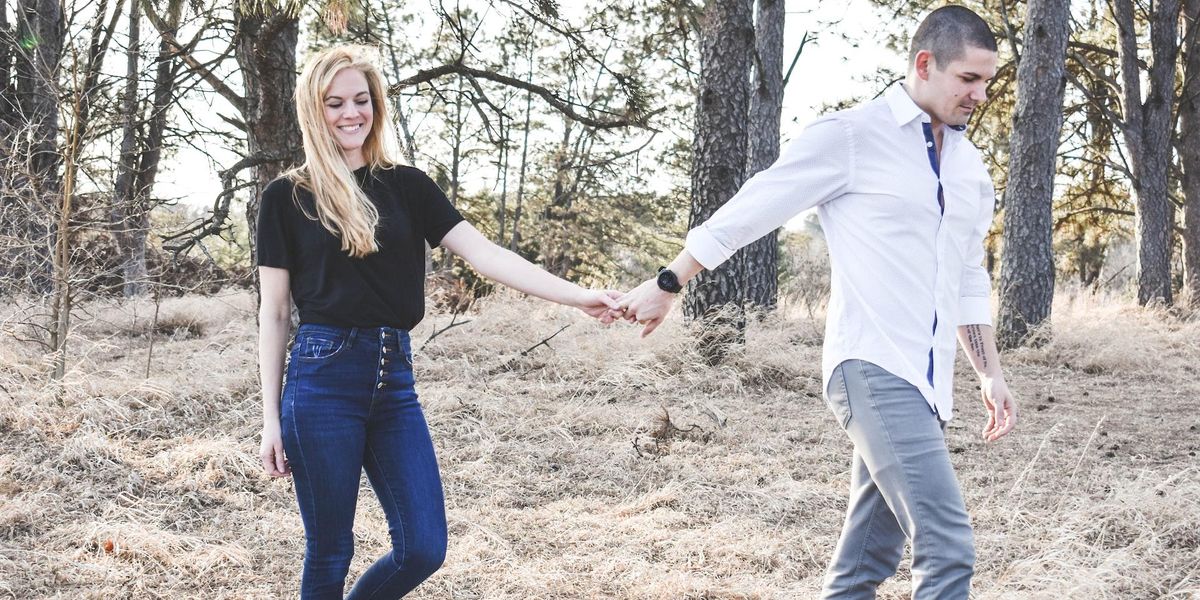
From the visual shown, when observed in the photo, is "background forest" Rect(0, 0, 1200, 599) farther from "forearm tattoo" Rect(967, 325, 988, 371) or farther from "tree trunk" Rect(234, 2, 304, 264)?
"forearm tattoo" Rect(967, 325, 988, 371)

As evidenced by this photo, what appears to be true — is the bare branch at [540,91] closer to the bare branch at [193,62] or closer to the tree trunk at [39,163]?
the bare branch at [193,62]

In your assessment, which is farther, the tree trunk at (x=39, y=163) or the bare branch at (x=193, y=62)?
the bare branch at (x=193, y=62)

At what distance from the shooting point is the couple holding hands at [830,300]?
208 cm

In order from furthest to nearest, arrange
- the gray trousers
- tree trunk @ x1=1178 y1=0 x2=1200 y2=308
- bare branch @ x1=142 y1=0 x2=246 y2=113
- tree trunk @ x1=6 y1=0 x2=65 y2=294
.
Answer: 1. tree trunk @ x1=1178 y1=0 x2=1200 y2=308
2. bare branch @ x1=142 y1=0 x2=246 y2=113
3. tree trunk @ x1=6 y1=0 x2=65 y2=294
4. the gray trousers

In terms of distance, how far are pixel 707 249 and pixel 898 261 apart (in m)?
0.45

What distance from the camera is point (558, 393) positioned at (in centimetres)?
678

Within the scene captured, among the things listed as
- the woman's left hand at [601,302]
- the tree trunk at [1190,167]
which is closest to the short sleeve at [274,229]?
the woman's left hand at [601,302]

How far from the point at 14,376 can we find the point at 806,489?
5166mm

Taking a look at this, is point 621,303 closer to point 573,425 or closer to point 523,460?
point 523,460

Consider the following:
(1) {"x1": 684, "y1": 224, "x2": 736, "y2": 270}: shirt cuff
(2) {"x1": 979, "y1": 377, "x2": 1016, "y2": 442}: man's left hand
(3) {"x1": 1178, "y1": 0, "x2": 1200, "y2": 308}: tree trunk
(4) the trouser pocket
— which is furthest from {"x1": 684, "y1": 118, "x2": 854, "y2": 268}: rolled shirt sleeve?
(3) {"x1": 1178, "y1": 0, "x2": 1200, "y2": 308}: tree trunk

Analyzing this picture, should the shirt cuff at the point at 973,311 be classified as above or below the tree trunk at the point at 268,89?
below

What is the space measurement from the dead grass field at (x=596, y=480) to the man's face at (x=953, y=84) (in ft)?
6.23

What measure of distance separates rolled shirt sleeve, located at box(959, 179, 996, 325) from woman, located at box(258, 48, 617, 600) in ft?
4.64

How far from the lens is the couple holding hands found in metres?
2.08
